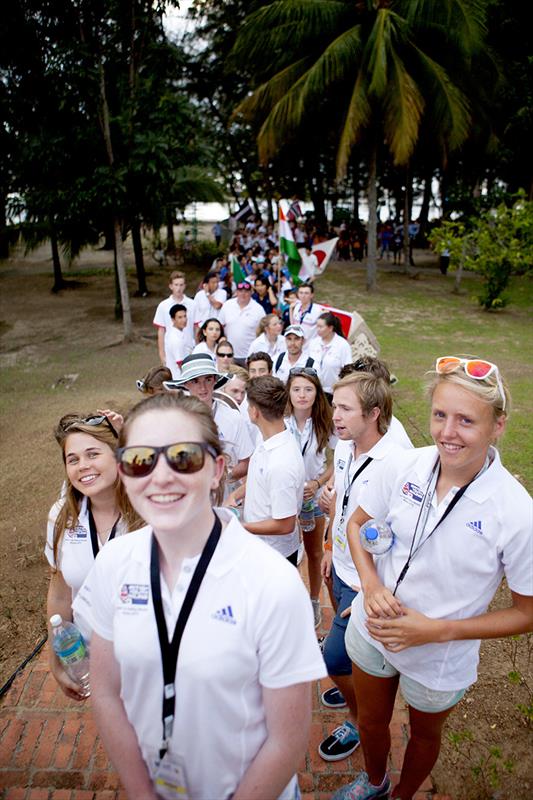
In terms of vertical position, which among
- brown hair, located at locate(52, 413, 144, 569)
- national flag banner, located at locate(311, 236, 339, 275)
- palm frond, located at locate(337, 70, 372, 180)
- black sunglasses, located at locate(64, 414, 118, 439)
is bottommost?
brown hair, located at locate(52, 413, 144, 569)

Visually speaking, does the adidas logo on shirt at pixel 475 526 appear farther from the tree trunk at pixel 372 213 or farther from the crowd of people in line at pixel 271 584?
the tree trunk at pixel 372 213

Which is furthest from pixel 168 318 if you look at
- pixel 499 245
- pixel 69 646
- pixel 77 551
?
pixel 499 245

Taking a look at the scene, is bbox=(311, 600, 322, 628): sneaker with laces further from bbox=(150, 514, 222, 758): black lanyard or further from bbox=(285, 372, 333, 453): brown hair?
bbox=(150, 514, 222, 758): black lanyard

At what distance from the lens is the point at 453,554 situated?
2.07 meters

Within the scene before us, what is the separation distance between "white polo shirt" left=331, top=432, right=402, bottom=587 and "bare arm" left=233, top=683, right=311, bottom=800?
51.1 inches

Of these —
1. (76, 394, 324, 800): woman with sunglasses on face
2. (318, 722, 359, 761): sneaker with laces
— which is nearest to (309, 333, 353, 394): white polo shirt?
(318, 722, 359, 761): sneaker with laces

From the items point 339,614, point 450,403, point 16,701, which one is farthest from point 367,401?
point 16,701

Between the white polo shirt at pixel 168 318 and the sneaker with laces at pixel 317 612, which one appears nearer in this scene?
the sneaker with laces at pixel 317 612

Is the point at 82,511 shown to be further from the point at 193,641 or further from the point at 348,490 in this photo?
the point at 348,490

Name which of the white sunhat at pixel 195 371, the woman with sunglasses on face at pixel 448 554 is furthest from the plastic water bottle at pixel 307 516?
the woman with sunglasses on face at pixel 448 554

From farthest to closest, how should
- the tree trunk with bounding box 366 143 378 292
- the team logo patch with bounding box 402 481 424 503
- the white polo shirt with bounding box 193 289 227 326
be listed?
the tree trunk with bounding box 366 143 378 292, the white polo shirt with bounding box 193 289 227 326, the team logo patch with bounding box 402 481 424 503

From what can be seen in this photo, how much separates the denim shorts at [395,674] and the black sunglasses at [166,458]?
1.34 m

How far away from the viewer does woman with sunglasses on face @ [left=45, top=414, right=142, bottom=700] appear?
2.59 metres

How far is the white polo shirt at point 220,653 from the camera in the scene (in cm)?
158
